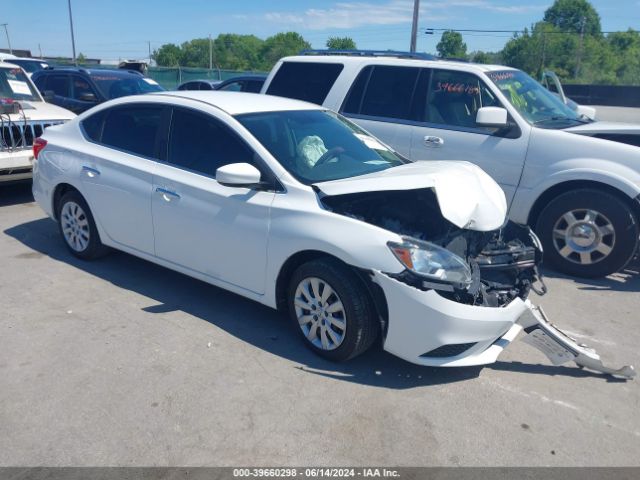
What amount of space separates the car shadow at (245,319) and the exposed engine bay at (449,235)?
590 millimetres

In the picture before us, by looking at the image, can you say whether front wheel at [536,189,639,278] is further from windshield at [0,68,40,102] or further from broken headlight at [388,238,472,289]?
windshield at [0,68,40,102]

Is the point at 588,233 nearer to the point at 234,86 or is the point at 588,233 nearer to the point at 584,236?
the point at 584,236

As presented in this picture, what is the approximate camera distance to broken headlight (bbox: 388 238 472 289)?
352 centimetres

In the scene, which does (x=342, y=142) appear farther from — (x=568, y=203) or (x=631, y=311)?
(x=631, y=311)

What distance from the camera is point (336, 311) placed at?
379 cm

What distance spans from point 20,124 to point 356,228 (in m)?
5.83

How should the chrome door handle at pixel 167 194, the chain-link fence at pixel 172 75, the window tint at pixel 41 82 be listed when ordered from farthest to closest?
the chain-link fence at pixel 172 75 → the window tint at pixel 41 82 → the chrome door handle at pixel 167 194

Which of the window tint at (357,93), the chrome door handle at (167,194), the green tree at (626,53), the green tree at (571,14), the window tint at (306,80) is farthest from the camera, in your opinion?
the green tree at (571,14)

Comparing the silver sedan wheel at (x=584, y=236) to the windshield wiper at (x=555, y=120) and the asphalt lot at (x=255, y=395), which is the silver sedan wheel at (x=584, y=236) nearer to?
the asphalt lot at (x=255, y=395)

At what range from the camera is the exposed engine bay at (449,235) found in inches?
155

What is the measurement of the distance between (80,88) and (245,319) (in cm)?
840

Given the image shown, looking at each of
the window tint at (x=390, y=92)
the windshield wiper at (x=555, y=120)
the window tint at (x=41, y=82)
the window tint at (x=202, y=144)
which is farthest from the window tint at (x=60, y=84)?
the windshield wiper at (x=555, y=120)

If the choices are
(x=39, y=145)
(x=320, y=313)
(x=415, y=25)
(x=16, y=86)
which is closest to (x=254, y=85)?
(x=16, y=86)

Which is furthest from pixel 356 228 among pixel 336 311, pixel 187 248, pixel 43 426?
pixel 43 426
